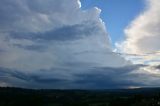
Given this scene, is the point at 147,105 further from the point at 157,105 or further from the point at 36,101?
the point at 36,101

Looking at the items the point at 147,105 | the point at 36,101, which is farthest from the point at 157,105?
the point at 36,101

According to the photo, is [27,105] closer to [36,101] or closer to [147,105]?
[36,101]

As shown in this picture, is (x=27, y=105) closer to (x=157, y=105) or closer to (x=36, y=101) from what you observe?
(x=36, y=101)

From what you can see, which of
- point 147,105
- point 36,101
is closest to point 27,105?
point 36,101
